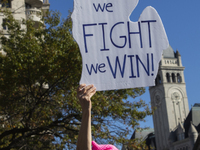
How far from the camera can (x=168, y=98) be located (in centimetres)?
10288

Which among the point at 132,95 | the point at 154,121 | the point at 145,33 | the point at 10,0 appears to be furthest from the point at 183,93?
the point at 145,33

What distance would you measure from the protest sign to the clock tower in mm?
96666

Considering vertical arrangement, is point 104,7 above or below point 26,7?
below

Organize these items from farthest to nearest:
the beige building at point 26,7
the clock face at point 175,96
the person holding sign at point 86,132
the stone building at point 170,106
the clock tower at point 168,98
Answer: the clock face at point 175,96 → the clock tower at point 168,98 → the stone building at point 170,106 → the beige building at point 26,7 → the person holding sign at point 86,132

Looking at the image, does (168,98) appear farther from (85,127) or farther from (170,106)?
(85,127)

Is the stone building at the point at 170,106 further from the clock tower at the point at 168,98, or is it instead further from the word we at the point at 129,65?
the word we at the point at 129,65

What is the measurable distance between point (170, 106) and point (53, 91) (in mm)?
88378

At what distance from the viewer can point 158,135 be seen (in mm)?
101562

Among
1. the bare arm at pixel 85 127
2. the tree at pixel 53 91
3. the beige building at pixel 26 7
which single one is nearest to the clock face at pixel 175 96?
the beige building at pixel 26 7

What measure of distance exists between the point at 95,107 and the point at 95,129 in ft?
2.79

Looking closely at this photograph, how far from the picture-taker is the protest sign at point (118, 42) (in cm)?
378

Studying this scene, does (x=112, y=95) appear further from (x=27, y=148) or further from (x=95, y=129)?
(x=27, y=148)

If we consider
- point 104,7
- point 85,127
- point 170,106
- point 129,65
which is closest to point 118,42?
point 129,65

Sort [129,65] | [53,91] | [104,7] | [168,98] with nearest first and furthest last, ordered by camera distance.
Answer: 1. [129,65]
2. [104,7]
3. [53,91]
4. [168,98]
